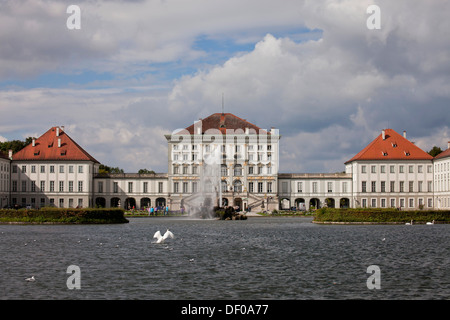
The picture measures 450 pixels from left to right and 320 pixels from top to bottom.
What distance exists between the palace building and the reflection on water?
214 feet

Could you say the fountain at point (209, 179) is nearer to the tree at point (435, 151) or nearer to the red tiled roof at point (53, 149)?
the red tiled roof at point (53, 149)

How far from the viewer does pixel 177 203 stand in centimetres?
11000

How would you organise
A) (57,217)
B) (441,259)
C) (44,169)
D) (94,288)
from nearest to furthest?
1. (94,288)
2. (441,259)
3. (57,217)
4. (44,169)

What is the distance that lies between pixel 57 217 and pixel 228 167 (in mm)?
56650

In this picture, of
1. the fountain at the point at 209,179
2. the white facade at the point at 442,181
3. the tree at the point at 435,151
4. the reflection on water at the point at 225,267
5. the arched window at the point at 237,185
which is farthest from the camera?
the tree at the point at 435,151

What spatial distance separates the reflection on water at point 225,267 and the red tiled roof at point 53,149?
2636 inches

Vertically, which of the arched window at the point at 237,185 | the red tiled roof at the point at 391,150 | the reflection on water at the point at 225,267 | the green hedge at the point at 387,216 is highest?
the red tiled roof at the point at 391,150

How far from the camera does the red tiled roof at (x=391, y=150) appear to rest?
106438mm

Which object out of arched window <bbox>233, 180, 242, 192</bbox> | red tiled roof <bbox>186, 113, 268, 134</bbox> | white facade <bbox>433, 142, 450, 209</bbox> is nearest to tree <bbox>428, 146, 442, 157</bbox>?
white facade <bbox>433, 142, 450, 209</bbox>

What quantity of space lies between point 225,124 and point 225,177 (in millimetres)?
9764

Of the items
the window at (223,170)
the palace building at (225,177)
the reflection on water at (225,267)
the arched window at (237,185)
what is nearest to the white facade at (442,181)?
the palace building at (225,177)

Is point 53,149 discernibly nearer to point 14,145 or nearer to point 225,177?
point 14,145
